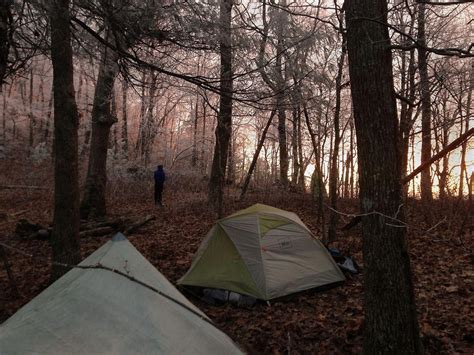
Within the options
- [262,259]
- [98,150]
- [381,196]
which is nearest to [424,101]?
[262,259]

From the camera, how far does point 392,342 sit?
343 centimetres

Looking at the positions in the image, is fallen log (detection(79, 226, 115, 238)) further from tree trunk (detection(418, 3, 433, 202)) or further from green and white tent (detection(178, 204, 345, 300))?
tree trunk (detection(418, 3, 433, 202))

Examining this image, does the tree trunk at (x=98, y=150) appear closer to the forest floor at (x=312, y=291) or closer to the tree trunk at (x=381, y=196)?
the forest floor at (x=312, y=291)

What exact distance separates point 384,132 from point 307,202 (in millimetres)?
9598

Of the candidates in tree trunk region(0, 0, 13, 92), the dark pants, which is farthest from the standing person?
tree trunk region(0, 0, 13, 92)

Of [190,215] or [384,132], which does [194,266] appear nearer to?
[384,132]

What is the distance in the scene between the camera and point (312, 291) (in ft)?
20.5

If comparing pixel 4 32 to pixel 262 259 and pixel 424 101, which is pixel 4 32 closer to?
pixel 262 259

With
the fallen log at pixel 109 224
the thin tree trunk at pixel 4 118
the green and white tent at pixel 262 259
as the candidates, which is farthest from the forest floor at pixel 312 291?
the thin tree trunk at pixel 4 118

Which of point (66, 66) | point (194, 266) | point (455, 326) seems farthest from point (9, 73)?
point (455, 326)

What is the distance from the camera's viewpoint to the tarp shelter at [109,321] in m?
2.67

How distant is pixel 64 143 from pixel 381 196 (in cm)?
421

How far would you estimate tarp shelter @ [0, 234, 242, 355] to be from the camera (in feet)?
8.77

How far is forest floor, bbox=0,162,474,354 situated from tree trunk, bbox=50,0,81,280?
1179 mm
